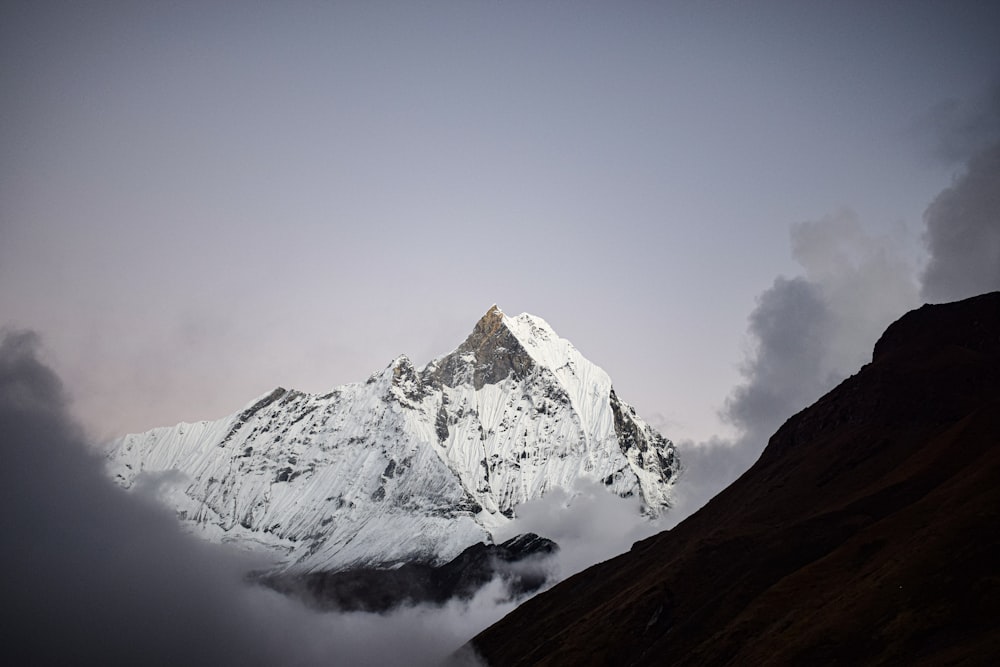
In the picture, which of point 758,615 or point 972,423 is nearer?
point 758,615

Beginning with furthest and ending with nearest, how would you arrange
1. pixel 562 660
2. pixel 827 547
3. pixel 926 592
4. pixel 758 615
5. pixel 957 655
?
pixel 562 660 < pixel 827 547 < pixel 758 615 < pixel 926 592 < pixel 957 655

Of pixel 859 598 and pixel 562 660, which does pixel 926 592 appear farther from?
pixel 562 660

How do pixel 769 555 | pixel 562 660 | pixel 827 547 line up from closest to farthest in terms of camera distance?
pixel 827 547 → pixel 769 555 → pixel 562 660

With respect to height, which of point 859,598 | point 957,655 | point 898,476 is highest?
point 898,476

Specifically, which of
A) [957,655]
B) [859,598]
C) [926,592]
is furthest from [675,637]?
[957,655]

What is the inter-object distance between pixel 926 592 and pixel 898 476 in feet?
224

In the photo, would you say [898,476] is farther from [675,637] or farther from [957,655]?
[957,655]

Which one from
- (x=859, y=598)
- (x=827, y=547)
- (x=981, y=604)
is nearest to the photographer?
(x=981, y=604)

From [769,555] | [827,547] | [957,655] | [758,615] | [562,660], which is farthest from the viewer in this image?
[562,660]

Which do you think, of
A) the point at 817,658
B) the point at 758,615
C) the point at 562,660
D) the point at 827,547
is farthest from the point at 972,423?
the point at 562,660

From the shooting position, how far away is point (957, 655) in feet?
330

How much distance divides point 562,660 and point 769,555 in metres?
58.4

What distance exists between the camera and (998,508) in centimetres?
13125

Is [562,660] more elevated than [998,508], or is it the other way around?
[562,660]
